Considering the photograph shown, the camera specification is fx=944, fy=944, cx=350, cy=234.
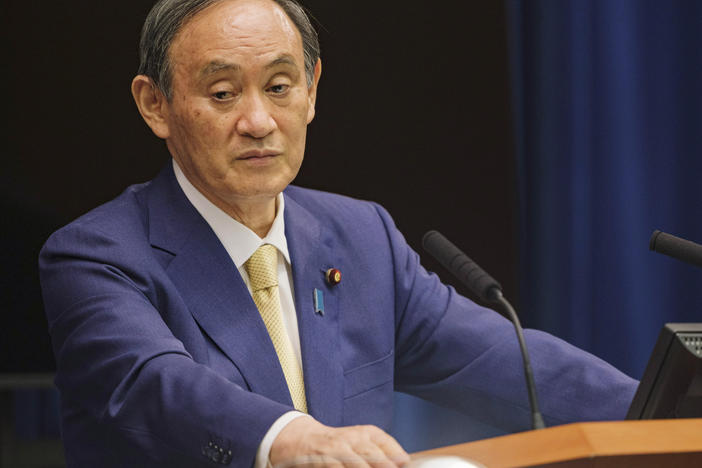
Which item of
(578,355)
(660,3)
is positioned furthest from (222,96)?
(660,3)

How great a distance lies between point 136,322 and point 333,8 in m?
1.47

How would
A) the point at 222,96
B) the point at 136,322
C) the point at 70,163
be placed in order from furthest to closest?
the point at 70,163 < the point at 222,96 < the point at 136,322

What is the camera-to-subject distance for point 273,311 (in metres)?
1.65

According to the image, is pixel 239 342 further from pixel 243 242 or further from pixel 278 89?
pixel 278 89

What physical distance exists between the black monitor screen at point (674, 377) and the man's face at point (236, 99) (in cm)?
76

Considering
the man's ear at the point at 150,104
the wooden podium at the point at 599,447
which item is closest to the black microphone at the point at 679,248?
the wooden podium at the point at 599,447

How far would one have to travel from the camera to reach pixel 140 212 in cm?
167

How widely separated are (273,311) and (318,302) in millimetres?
90

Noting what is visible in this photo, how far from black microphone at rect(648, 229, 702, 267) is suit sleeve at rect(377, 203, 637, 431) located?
33cm

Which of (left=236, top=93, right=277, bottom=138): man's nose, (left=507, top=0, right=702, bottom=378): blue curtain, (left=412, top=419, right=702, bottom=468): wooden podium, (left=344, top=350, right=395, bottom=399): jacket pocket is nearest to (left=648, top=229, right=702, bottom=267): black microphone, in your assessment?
(left=412, top=419, right=702, bottom=468): wooden podium

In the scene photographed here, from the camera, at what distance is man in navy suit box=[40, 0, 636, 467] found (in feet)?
4.81

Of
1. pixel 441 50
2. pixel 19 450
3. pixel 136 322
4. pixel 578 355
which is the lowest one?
pixel 19 450

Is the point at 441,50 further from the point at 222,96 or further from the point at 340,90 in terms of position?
the point at 222,96

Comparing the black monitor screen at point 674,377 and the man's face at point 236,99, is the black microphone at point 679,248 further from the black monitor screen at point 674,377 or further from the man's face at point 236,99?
the man's face at point 236,99
